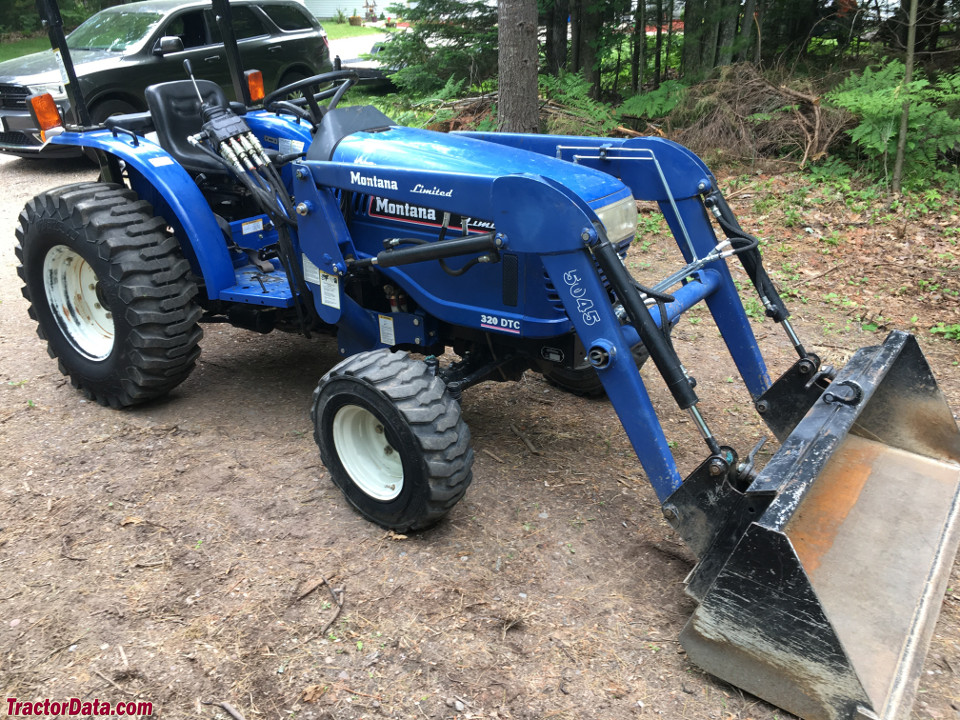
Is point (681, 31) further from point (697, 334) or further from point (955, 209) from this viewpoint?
point (697, 334)

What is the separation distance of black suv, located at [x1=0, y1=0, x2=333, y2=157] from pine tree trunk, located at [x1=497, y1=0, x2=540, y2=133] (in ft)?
13.3

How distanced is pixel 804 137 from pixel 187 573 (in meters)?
6.55

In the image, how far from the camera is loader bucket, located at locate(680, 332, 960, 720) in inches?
85.5

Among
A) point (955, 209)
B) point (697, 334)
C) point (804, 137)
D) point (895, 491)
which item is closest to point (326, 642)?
point (895, 491)

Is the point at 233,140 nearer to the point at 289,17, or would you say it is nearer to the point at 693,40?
the point at 693,40

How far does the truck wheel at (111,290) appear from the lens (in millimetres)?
3734

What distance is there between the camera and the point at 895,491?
293cm

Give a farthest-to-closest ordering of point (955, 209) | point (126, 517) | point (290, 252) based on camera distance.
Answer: point (955, 209) < point (290, 252) < point (126, 517)

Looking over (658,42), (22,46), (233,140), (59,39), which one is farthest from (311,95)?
(22,46)

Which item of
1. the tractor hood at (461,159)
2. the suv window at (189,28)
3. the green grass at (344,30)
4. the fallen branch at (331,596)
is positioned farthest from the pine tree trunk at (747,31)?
the green grass at (344,30)

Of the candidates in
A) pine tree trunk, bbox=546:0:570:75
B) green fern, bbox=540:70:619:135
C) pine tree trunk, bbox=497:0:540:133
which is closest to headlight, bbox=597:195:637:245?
pine tree trunk, bbox=497:0:540:133

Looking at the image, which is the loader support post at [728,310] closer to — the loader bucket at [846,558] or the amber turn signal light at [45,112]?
the loader bucket at [846,558]

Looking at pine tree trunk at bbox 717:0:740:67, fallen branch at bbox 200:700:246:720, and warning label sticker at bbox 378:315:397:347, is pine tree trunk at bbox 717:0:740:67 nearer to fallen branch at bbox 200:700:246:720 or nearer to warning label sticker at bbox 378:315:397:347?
warning label sticker at bbox 378:315:397:347

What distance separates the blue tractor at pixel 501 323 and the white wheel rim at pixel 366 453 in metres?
0.01
